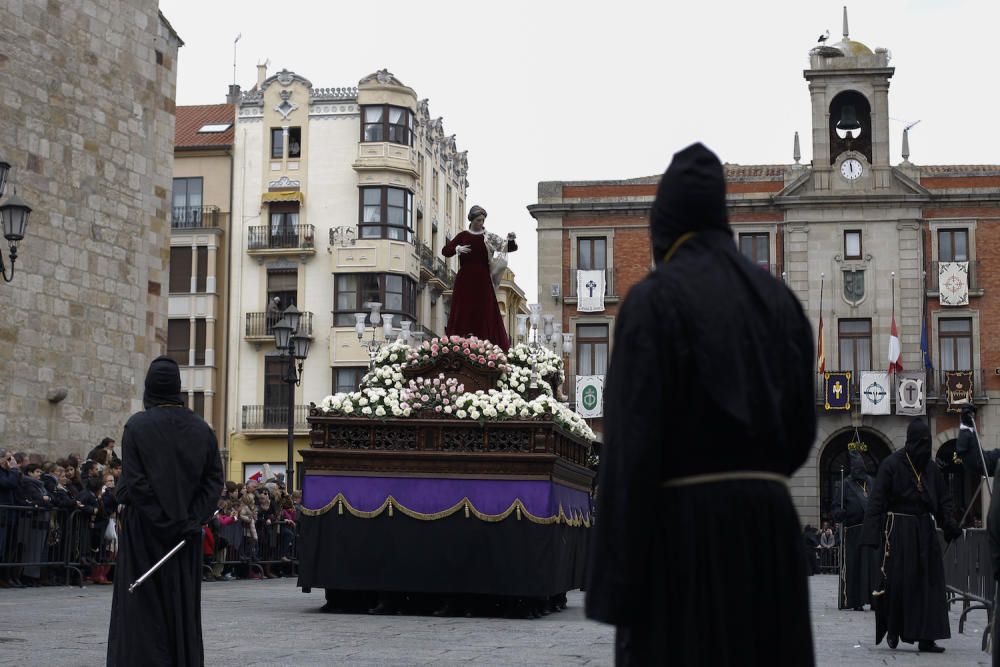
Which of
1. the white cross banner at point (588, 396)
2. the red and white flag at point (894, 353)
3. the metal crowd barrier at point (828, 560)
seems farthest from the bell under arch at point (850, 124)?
the metal crowd barrier at point (828, 560)

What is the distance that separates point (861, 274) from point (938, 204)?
11.8 ft

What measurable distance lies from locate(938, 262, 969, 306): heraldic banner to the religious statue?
Answer: 123 feet

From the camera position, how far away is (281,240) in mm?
53562

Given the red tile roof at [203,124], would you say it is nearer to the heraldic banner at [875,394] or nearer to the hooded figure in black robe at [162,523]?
the heraldic banner at [875,394]

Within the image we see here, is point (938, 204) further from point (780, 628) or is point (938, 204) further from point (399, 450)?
point (780, 628)

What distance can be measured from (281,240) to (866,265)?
68.2 ft

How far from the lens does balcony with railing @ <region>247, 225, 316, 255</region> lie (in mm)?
53062

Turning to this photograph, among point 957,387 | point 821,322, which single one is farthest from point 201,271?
point 957,387

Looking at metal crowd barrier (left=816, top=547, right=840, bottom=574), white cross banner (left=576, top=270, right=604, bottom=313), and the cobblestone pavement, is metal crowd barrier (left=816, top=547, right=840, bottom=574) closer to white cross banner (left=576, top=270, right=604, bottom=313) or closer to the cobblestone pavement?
white cross banner (left=576, top=270, right=604, bottom=313)

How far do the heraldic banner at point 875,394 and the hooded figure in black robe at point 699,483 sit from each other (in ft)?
151

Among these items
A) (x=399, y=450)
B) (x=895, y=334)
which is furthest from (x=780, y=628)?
(x=895, y=334)

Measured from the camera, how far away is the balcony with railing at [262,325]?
5266 cm

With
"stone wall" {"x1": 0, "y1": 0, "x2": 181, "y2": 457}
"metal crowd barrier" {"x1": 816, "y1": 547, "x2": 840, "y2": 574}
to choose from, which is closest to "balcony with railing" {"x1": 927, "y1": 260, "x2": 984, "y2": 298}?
"metal crowd barrier" {"x1": 816, "y1": 547, "x2": 840, "y2": 574}

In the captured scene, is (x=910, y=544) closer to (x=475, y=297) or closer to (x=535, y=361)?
(x=535, y=361)
